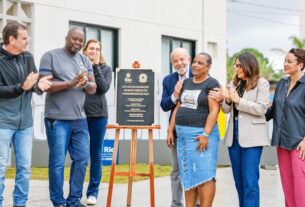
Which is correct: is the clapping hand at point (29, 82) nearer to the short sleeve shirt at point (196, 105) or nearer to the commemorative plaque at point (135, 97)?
the short sleeve shirt at point (196, 105)

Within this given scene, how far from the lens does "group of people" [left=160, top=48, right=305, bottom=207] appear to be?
6402 millimetres

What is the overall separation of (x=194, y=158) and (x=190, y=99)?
632 mm

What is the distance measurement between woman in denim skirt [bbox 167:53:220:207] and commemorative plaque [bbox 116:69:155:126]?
128cm

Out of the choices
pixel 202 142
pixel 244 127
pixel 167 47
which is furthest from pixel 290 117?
pixel 167 47

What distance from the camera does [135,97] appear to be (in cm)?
815

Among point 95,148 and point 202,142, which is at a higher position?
point 202,142

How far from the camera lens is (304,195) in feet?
20.8

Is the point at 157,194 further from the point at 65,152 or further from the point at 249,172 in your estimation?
the point at 249,172

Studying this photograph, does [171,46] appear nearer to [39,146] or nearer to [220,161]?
[220,161]

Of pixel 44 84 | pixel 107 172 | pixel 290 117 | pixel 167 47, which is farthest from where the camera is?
pixel 167 47

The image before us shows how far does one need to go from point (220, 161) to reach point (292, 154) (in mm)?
8003

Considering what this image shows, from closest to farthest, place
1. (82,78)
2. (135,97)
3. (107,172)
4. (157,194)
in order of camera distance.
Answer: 1. (82,78)
2. (135,97)
3. (157,194)
4. (107,172)

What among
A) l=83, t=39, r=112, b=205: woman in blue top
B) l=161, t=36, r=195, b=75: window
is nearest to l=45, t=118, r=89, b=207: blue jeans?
l=83, t=39, r=112, b=205: woman in blue top

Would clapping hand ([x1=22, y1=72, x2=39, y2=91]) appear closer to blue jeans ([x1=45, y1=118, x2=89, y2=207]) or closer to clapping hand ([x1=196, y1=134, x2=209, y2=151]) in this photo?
blue jeans ([x1=45, y1=118, x2=89, y2=207])
